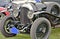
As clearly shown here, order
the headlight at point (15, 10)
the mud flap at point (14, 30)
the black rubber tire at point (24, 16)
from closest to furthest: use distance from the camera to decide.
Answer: the mud flap at point (14, 30)
the black rubber tire at point (24, 16)
the headlight at point (15, 10)

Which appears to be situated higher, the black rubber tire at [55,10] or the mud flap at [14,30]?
the black rubber tire at [55,10]

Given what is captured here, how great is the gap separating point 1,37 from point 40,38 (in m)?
1.60

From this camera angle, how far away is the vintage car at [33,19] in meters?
5.50

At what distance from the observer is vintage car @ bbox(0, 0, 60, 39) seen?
18.0 ft

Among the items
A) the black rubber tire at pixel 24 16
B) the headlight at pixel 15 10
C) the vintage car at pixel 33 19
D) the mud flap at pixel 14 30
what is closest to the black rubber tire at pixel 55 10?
the vintage car at pixel 33 19

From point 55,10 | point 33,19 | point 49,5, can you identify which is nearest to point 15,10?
point 33,19

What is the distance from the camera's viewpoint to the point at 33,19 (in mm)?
5793

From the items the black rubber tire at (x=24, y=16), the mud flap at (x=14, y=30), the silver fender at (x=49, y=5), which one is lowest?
the mud flap at (x=14, y=30)

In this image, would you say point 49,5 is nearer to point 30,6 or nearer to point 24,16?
point 30,6

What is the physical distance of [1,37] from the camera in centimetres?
660

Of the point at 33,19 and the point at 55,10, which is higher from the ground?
the point at 55,10

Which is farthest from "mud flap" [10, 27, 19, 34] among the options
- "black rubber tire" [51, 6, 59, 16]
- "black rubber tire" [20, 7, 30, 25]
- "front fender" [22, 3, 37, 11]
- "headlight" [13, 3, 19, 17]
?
"black rubber tire" [51, 6, 59, 16]

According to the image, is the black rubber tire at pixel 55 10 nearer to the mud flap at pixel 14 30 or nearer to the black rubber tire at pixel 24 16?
the black rubber tire at pixel 24 16

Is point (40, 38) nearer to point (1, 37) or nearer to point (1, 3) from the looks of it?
point (1, 37)
